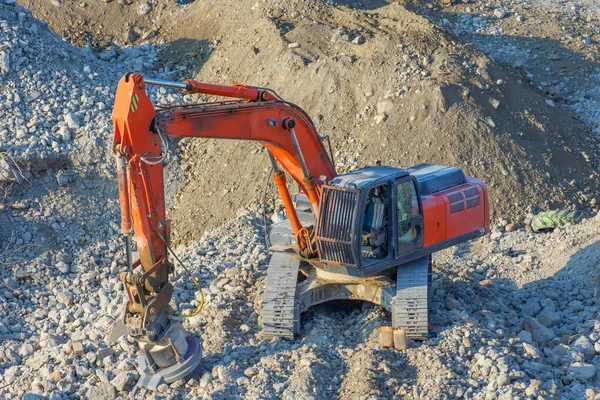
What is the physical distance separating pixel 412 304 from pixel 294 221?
170 centimetres

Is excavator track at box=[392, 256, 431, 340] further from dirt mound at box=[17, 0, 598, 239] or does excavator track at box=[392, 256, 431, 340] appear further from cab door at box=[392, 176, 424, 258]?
dirt mound at box=[17, 0, 598, 239]

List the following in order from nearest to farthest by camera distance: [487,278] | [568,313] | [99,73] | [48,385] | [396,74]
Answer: [48,385] → [568,313] → [487,278] → [396,74] → [99,73]

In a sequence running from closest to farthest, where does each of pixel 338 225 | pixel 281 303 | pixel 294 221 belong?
pixel 338 225 < pixel 281 303 < pixel 294 221

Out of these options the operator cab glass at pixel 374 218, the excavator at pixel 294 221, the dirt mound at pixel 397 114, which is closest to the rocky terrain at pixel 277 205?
the dirt mound at pixel 397 114

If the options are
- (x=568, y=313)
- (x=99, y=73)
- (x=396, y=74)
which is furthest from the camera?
(x=99, y=73)

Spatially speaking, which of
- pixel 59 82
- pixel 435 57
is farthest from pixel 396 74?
pixel 59 82

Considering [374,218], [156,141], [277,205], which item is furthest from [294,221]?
[277,205]

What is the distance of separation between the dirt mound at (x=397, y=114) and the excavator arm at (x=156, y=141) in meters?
5.30

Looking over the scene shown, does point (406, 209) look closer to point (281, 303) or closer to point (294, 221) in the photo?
point (294, 221)

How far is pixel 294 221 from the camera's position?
1215cm

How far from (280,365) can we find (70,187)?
6726 millimetres

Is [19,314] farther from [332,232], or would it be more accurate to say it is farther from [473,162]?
[473,162]

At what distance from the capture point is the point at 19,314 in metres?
13.8

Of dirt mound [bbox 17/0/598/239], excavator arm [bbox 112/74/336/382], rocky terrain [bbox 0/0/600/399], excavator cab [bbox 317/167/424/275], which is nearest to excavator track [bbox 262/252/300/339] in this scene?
rocky terrain [bbox 0/0/600/399]
